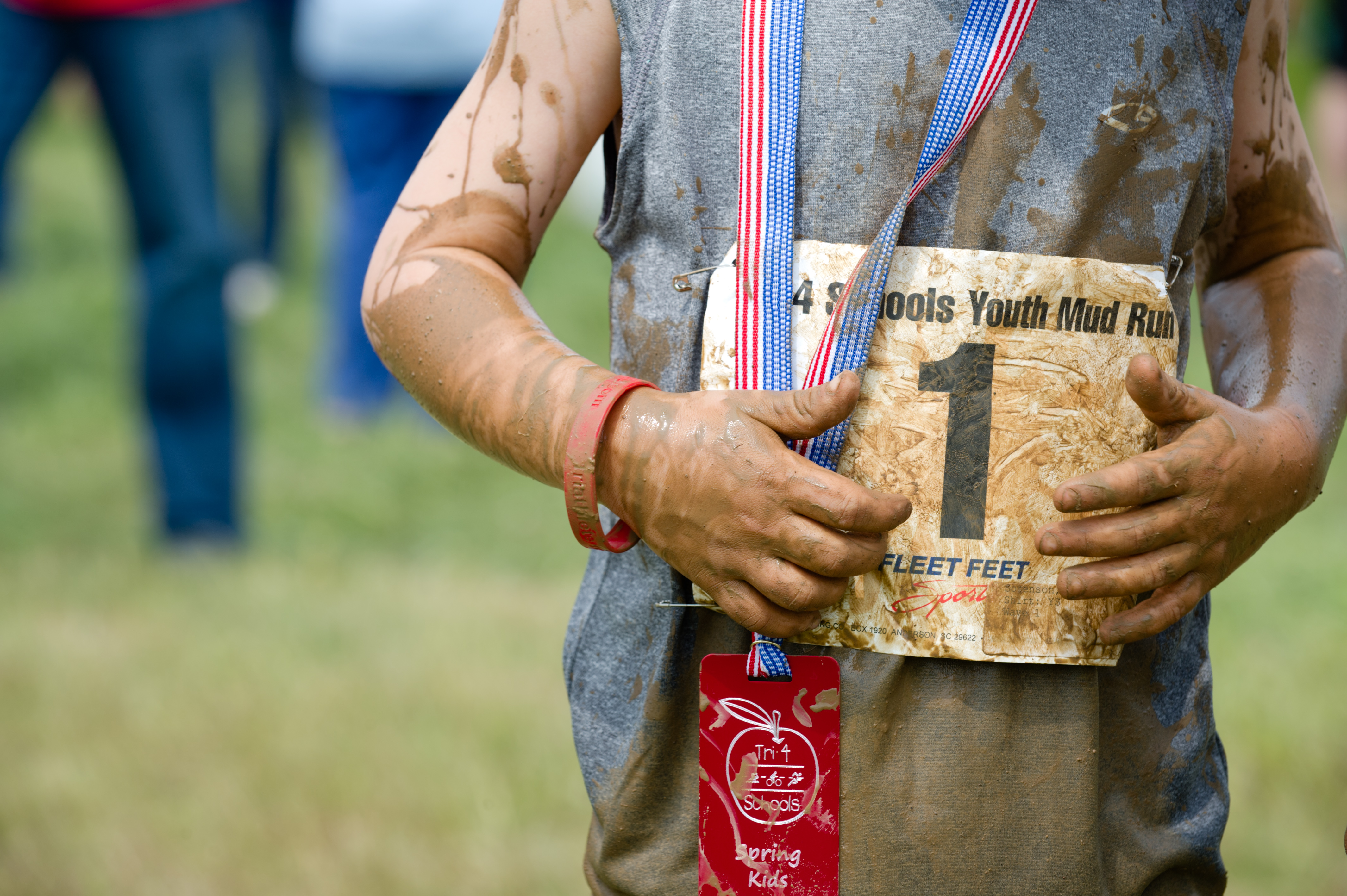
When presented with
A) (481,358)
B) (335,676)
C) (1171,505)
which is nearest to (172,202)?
(335,676)

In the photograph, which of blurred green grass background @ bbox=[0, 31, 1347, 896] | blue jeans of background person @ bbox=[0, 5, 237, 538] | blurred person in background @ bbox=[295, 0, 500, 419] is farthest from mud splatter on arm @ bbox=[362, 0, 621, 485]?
blurred person in background @ bbox=[295, 0, 500, 419]

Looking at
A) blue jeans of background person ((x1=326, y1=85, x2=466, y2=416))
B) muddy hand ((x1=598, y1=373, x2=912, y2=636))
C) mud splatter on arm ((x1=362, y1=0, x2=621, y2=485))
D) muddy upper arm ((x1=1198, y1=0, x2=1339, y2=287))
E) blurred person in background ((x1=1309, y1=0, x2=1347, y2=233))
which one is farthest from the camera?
blurred person in background ((x1=1309, y1=0, x2=1347, y2=233))

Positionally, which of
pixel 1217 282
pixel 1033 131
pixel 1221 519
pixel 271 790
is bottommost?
pixel 271 790

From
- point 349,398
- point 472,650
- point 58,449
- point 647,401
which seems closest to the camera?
point 647,401

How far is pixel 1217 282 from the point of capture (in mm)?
1271

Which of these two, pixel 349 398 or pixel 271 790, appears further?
pixel 349 398

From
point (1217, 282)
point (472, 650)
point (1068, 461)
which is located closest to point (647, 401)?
point (1068, 461)

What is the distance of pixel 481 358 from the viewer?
103 cm

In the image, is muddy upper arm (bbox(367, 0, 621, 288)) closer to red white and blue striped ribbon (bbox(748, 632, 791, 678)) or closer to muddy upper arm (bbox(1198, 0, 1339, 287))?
red white and blue striped ribbon (bbox(748, 632, 791, 678))

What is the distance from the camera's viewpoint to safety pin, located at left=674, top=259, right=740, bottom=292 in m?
1.04

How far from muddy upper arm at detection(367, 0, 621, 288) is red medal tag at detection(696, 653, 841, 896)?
1.42 ft

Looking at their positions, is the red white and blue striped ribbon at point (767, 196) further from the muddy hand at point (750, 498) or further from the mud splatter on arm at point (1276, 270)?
the mud splatter on arm at point (1276, 270)

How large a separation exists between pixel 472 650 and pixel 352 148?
7.84ft

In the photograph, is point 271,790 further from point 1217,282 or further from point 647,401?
point 1217,282
